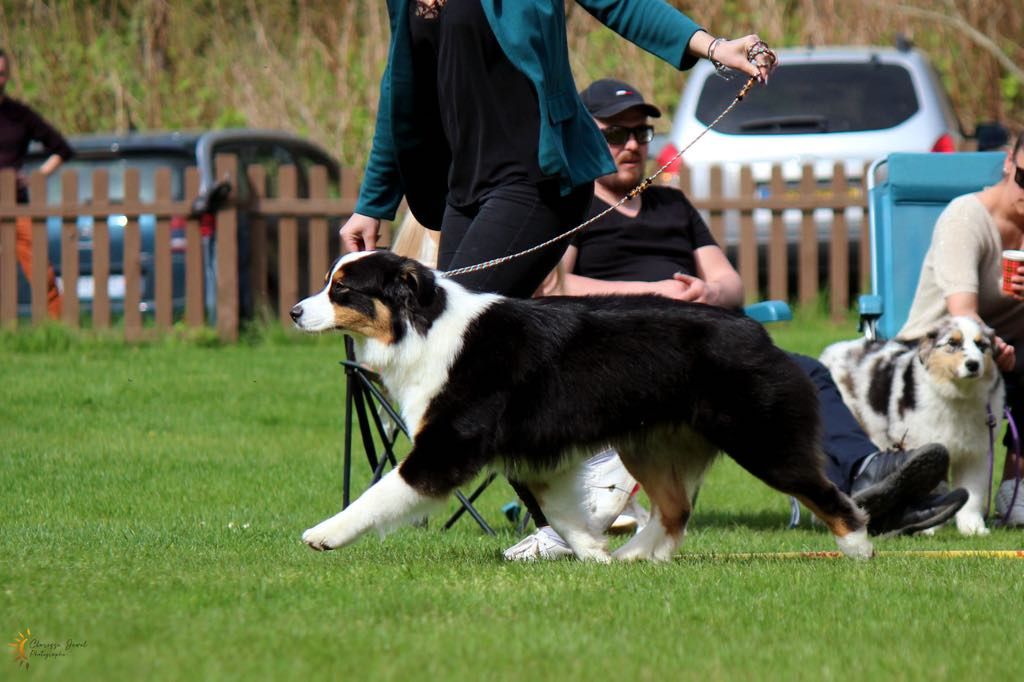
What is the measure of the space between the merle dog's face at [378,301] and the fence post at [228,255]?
7161 millimetres

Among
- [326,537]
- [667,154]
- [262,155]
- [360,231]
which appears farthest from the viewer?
[262,155]

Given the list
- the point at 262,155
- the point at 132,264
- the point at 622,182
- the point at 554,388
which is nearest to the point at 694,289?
the point at 622,182

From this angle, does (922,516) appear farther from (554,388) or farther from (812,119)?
(812,119)

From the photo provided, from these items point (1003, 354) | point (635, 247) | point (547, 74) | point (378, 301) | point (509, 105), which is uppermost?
point (547, 74)

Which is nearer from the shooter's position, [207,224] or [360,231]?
[360,231]

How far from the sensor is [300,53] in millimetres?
19234

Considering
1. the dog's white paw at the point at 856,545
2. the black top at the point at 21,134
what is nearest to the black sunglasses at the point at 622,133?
the dog's white paw at the point at 856,545

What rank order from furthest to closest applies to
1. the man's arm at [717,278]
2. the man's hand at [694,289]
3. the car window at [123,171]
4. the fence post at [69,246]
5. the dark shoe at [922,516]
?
the car window at [123,171] < the fence post at [69,246] < the man's arm at [717,278] < the man's hand at [694,289] < the dark shoe at [922,516]

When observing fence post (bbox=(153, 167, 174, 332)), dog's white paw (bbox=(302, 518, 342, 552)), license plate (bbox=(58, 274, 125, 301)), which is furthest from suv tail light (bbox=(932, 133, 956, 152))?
dog's white paw (bbox=(302, 518, 342, 552))

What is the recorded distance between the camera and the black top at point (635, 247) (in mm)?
7000

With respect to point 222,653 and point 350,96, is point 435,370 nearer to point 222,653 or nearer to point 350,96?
point 222,653

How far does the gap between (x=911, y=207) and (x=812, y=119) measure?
13.4 feet

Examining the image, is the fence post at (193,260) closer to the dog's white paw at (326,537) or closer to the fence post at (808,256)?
the fence post at (808,256)

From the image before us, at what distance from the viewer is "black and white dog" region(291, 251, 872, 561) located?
4992 millimetres
